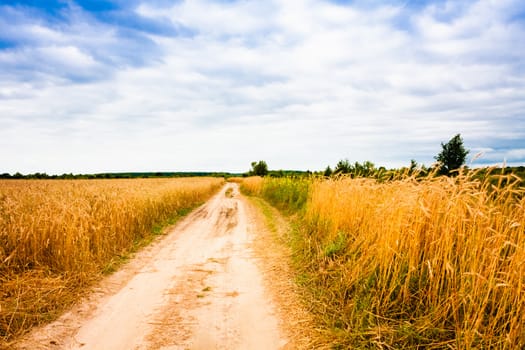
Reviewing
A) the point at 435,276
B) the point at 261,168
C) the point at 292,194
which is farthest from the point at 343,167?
the point at 261,168

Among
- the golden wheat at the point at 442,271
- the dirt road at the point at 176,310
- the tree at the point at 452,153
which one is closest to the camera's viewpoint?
the golden wheat at the point at 442,271

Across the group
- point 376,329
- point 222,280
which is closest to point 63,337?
point 222,280

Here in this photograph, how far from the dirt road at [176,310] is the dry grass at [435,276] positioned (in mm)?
1022

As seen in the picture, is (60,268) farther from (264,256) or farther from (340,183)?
(340,183)

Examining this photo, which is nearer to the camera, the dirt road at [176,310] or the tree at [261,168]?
the dirt road at [176,310]

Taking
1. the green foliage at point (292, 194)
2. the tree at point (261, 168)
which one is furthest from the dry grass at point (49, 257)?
the tree at point (261, 168)

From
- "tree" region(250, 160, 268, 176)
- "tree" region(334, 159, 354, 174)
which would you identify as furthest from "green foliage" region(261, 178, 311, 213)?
"tree" region(250, 160, 268, 176)

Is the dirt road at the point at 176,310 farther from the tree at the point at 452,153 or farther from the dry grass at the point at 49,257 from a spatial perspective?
the tree at the point at 452,153

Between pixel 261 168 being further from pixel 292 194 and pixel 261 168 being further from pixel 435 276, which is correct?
pixel 435 276

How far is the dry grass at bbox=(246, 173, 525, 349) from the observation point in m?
2.88

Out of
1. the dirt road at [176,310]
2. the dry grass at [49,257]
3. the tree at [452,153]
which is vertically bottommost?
the dirt road at [176,310]

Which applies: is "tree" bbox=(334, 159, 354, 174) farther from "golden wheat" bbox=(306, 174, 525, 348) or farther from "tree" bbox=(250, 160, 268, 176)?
"tree" bbox=(250, 160, 268, 176)

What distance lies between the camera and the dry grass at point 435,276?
2885 millimetres

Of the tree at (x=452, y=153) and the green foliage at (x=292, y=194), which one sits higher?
the tree at (x=452, y=153)
